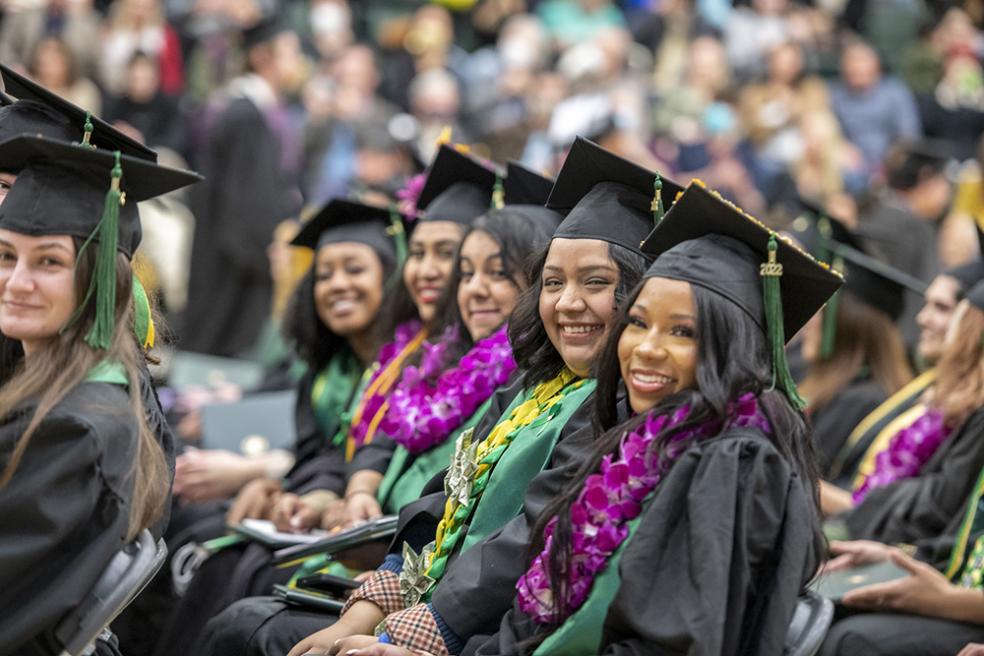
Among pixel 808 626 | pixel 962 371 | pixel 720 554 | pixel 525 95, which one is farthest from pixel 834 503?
pixel 525 95

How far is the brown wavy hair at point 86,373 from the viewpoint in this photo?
3.67 metres

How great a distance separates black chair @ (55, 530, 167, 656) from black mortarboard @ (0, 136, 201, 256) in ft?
2.59

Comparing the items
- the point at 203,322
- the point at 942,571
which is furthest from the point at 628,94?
the point at 942,571

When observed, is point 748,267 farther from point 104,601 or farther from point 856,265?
point 856,265

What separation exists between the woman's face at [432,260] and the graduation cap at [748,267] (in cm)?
195

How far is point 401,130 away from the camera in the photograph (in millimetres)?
12852

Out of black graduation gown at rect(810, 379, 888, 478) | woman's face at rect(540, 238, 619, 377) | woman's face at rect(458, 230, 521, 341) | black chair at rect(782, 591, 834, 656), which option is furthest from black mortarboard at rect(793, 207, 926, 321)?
black chair at rect(782, 591, 834, 656)

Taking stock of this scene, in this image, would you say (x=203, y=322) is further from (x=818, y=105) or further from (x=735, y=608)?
(x=735, y=608)

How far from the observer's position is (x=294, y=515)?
5574 mm

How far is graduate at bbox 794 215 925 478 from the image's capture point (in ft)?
21.6

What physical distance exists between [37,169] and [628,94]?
29.7 ft

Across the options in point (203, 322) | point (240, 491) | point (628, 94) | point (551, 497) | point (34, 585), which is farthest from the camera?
point (628, 94)

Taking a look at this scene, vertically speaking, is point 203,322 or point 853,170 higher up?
point 853,170

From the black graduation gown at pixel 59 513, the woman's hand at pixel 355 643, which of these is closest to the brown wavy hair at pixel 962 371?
the woman's hand at pixel 355 643
